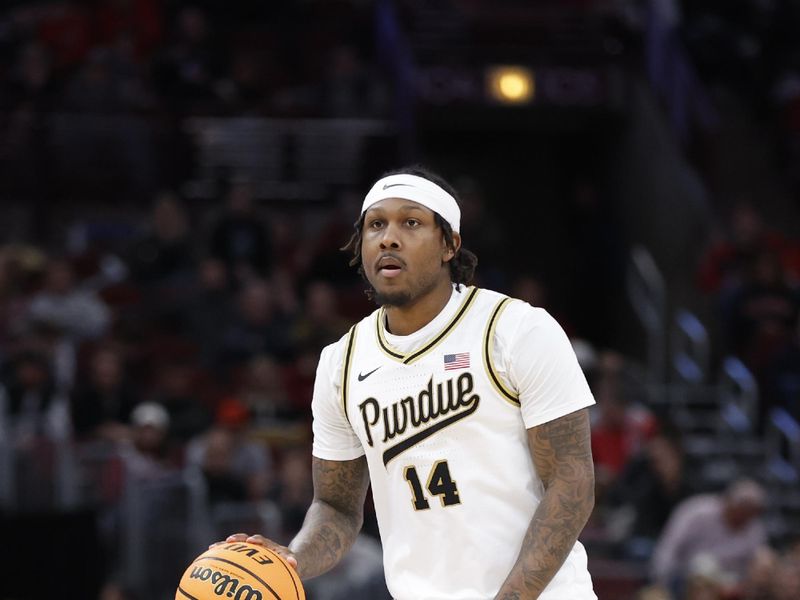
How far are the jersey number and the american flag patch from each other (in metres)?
0.27

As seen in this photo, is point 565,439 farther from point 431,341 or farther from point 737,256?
point 737,256

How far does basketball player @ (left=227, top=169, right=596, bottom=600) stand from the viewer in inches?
171

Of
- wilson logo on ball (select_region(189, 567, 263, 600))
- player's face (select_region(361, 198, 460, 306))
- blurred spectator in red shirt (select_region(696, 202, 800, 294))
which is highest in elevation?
blurred spectator in red shirt (select_region(696, 202, 800, 294))

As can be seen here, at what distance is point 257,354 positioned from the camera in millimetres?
13023

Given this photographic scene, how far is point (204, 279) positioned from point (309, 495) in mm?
3224

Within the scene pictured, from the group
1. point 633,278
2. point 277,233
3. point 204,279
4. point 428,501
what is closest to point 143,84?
point 277,233

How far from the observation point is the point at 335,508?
496 centimetres

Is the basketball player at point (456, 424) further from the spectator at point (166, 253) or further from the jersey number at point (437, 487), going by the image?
the spectator at point (166, 253)

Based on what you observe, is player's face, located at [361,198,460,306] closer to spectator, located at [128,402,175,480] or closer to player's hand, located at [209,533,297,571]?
player's hand, located at [209,533,297,571]

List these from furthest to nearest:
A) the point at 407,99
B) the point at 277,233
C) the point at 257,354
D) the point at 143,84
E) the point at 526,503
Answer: the point at 407,99 → the point at 143,84 → the point at 277,233 → the point at 257,354 → the point at 526,503

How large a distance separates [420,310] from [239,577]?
37.0 inches

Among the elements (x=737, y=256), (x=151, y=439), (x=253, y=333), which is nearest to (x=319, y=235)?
(x=253, y=333)

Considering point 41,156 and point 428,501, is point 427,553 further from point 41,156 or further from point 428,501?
point 41,156

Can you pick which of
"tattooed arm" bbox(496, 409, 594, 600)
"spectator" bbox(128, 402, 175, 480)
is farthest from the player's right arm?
"spectator" bbox(128, 402, 175, 480)
